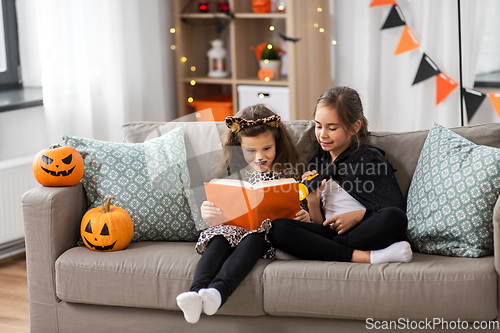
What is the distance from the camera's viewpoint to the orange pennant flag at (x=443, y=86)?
9.60 feet

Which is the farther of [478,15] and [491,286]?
[478,15]

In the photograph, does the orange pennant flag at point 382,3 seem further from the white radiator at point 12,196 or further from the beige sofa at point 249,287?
the white radiator at point 12,196

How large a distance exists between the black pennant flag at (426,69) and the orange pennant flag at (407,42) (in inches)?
3.4

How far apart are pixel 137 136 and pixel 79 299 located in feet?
2.29

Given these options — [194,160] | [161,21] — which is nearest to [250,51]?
[161,21]

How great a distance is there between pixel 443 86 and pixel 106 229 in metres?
2.05

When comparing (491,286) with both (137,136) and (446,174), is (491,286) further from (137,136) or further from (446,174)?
(137,136)

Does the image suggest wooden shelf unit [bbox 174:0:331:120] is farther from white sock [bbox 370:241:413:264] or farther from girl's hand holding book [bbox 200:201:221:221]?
white sock [bbox 370:241:413:264]

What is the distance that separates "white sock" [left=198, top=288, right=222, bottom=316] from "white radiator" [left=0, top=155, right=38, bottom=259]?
1.55m

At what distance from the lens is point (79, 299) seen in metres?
1.74

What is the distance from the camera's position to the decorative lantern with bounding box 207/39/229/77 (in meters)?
3.57

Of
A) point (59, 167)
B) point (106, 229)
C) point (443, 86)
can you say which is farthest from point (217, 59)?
point (106, 229)

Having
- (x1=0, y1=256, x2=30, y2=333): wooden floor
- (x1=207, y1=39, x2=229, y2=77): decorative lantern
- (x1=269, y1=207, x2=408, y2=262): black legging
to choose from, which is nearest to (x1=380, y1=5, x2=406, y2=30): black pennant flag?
(x1=207, y1=39, x2=229, y2=77): decorative lantern

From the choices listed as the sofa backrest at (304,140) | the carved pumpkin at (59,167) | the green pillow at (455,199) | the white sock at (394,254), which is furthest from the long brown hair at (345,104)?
the carved pumpkin at (59,167)
